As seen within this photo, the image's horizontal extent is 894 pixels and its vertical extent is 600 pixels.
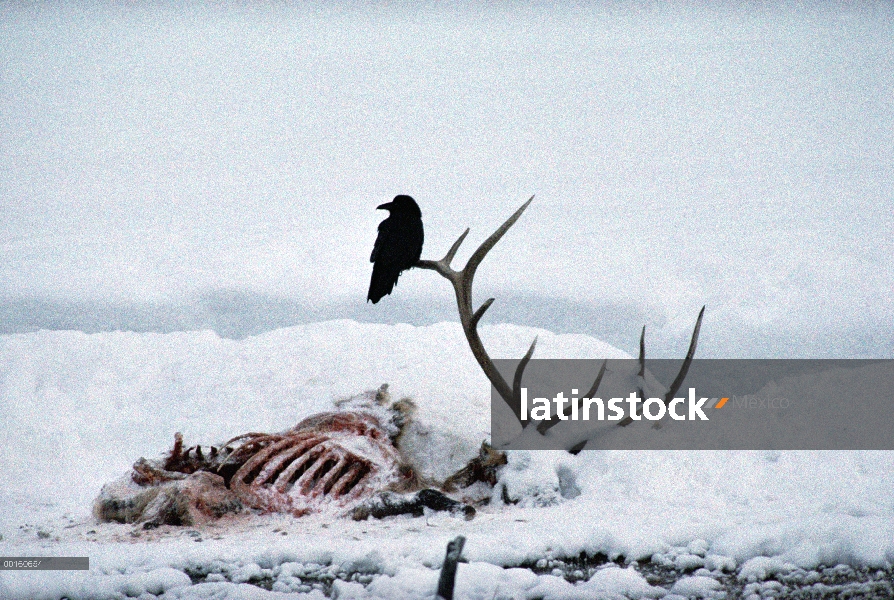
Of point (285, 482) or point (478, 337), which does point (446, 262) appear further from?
point (285, 482)

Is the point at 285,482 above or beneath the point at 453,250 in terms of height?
beneath

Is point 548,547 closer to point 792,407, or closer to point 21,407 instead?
point 792,407

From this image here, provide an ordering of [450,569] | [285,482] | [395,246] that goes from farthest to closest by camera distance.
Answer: [395,246]
[285,482]
[450,569]

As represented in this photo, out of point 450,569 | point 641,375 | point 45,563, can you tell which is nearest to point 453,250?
point 641,375

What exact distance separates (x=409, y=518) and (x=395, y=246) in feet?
6.51

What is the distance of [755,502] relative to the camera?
16.4 ft

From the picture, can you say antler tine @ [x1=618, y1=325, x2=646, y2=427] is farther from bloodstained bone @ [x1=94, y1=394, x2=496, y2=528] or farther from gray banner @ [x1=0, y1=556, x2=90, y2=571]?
gray banner @ [x1=0, y1=556, x2=90, y2=571]

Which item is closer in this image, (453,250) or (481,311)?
(481,311)

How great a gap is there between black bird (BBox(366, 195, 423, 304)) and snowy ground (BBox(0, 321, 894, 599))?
1206mm

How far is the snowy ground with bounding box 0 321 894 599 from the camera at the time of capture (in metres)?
3.82

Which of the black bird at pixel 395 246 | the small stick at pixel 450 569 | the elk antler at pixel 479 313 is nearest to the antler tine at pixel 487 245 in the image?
the elk antler at pixel 479 313

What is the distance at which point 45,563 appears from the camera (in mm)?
4172

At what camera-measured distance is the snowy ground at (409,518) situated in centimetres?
382

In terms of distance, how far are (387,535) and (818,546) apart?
2211mm
